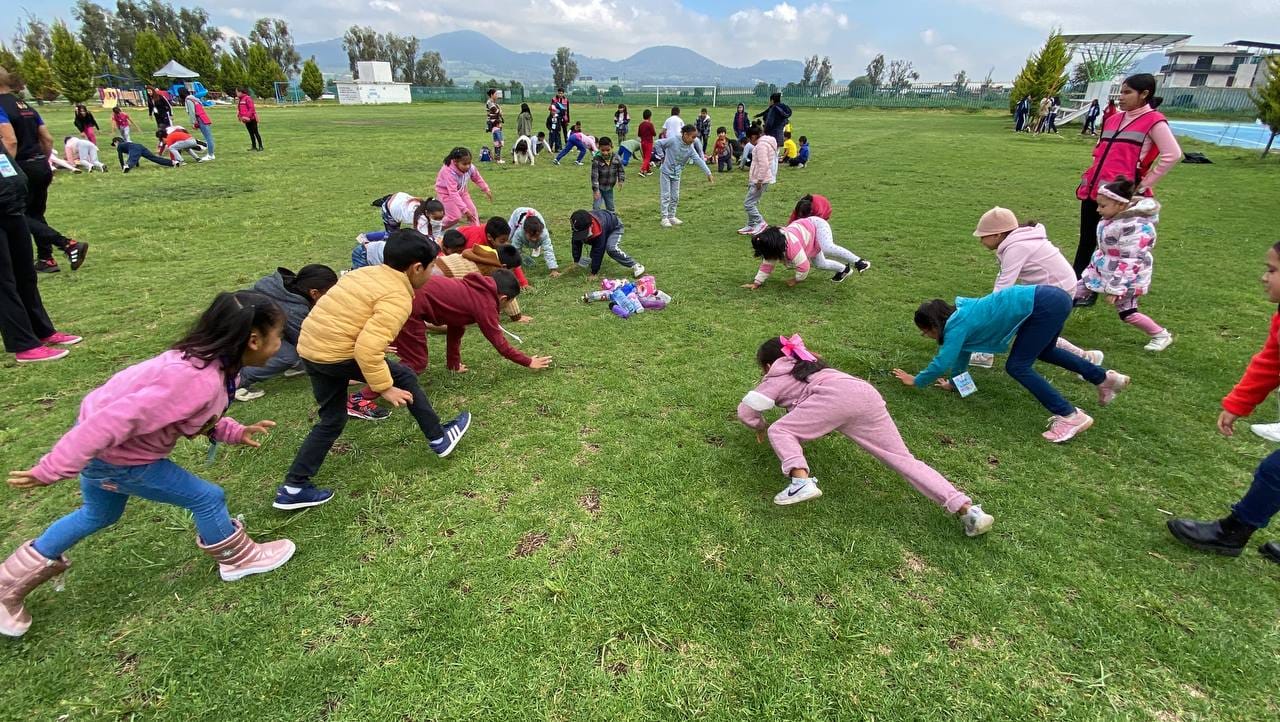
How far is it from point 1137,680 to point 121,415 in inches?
166

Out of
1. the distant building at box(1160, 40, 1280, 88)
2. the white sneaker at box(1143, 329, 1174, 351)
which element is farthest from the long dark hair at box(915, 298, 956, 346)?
the distant building at box(1160, 40, 1280, 88)

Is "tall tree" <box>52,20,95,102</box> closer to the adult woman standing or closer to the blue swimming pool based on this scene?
the adult woman standing

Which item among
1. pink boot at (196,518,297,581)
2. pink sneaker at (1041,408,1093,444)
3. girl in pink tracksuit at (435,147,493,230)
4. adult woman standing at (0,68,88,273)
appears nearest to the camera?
pink boot at (196,518,297,581)

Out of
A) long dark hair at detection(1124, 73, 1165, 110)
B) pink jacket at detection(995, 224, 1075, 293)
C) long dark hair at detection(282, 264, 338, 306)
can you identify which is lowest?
long dark hair at detection(282, 264, 338, 306)

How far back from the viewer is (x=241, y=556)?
2771 mm

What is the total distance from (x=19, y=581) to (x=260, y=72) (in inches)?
2505

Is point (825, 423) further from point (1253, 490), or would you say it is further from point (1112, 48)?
point (1112, 48)

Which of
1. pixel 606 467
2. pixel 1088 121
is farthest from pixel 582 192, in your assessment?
pixel 1088 121

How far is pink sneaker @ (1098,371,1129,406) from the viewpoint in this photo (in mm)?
4012

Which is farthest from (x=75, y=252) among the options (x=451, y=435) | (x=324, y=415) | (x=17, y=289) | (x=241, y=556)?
(x=241, y=556)

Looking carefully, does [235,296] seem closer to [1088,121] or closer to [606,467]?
[606,467]

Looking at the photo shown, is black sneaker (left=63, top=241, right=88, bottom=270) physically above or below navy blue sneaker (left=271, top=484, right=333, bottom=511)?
above

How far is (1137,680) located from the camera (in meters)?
2.31

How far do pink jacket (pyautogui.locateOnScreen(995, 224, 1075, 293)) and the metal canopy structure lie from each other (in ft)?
146
